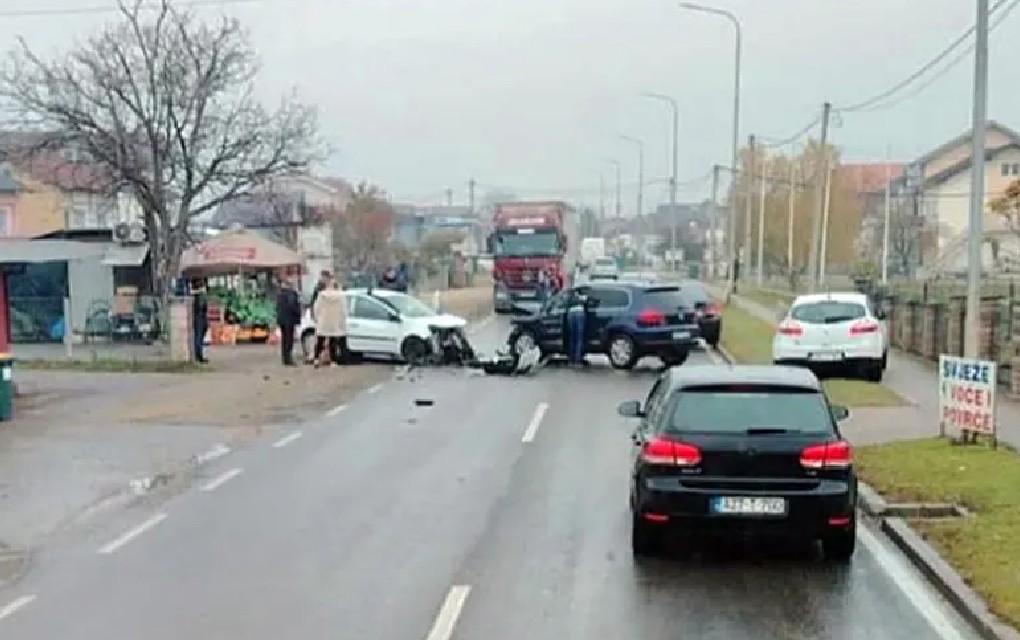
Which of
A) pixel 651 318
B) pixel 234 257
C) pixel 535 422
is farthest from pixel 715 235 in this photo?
pixel 535 422

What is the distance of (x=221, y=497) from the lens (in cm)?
1490

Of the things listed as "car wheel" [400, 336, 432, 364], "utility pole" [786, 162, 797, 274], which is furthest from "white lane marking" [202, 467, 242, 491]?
"utility pole" [786, 162, 797, 274]

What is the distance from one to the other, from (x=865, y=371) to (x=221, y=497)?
16.8 metres

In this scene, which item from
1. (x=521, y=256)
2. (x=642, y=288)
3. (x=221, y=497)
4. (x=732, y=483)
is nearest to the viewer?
(x=732, y=483)

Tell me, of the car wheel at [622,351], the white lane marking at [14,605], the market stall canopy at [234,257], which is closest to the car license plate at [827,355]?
the car wheel at [622,351]

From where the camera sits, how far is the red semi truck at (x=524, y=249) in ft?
186

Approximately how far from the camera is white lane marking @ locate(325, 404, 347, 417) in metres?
23.1

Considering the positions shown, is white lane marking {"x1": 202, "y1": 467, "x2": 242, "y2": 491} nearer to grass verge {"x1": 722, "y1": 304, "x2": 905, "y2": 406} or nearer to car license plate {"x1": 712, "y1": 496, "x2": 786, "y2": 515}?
car license plate {"x1": 712, "y1": 496, "x2": 786, "y2": 515}

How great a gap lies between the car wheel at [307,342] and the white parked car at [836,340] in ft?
37.3

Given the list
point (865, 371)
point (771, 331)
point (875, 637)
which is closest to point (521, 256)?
point (771, 331)

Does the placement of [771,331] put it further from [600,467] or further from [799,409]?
[799,409]

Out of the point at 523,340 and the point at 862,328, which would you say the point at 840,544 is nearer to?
the point at 862,328

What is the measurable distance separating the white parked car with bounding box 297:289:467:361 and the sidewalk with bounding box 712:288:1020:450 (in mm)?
9229

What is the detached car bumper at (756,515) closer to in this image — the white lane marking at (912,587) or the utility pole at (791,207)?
the white lane marking at (912,587)
